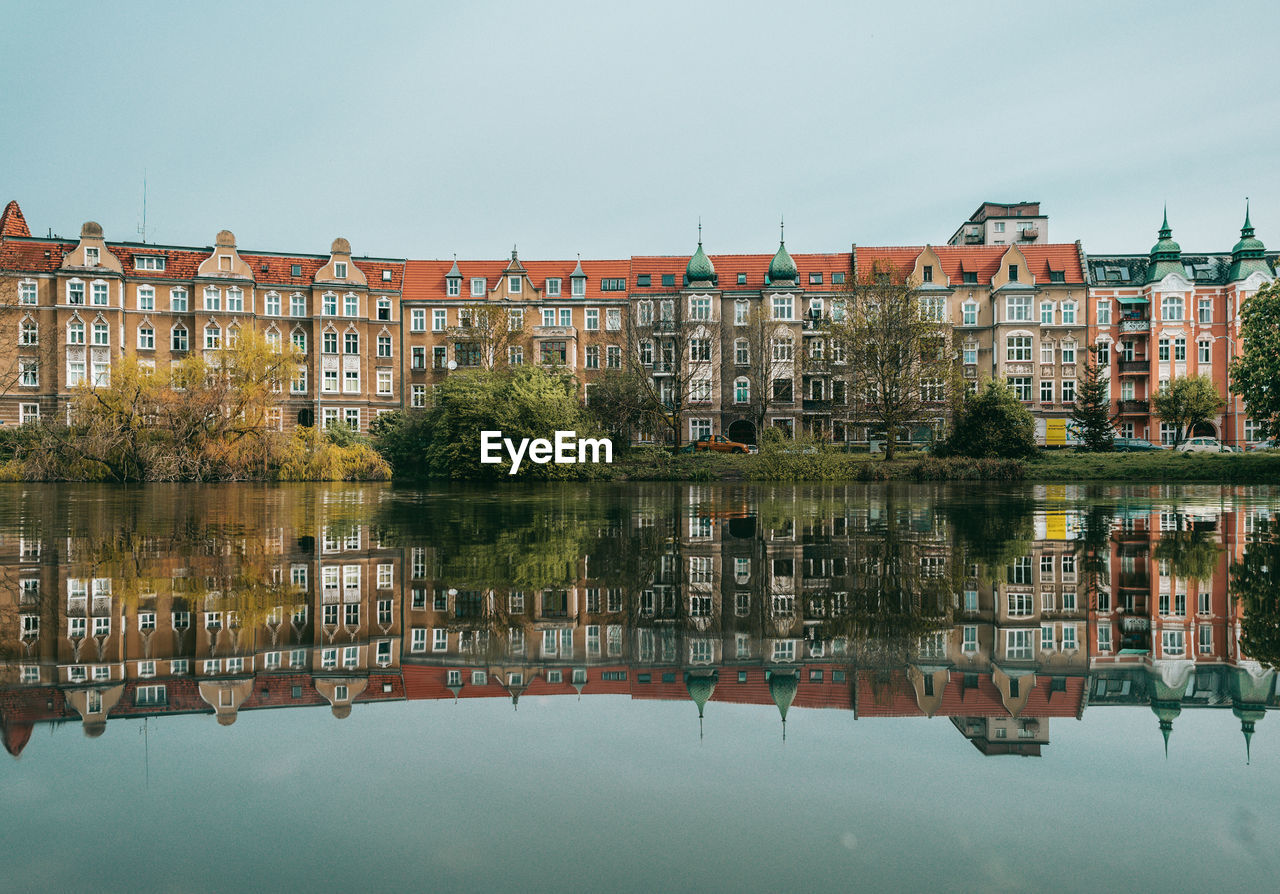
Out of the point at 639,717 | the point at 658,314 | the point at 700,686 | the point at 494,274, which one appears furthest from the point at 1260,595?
the point at 494,274

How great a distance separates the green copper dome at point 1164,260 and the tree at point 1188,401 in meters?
8.43

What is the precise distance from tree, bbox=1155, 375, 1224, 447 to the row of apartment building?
321 centimetres

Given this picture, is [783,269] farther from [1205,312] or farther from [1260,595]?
[1260,595]

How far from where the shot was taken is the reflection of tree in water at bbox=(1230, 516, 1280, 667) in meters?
5.47

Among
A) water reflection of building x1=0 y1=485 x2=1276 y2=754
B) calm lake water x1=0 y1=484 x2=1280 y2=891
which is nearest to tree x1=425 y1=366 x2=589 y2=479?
water reflection of building x1=0 y1=485 x2=1276 y2=754

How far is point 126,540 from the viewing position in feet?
38.4

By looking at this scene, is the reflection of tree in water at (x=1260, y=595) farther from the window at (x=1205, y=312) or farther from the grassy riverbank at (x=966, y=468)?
the window at (x=1205, y=312)

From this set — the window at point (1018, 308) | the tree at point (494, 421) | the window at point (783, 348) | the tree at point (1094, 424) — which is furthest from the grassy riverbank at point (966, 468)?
the window at point (1018, 308)

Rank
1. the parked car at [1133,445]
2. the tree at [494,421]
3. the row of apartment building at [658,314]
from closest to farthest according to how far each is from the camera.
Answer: the tree at [494,421], the parked car at [1133,445], the row of apartment building at [658,314]

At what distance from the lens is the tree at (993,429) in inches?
1602

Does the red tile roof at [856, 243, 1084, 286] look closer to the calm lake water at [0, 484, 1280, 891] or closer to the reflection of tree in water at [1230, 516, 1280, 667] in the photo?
the reflection of tree in water at [1230, 516, 1280, 667]

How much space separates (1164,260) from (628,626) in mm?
73098

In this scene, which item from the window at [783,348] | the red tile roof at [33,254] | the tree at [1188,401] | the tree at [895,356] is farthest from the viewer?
the window at [783,348]

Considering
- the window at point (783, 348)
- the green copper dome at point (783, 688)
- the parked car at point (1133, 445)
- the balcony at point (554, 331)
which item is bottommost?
the green copper dome at point (783, 688)
